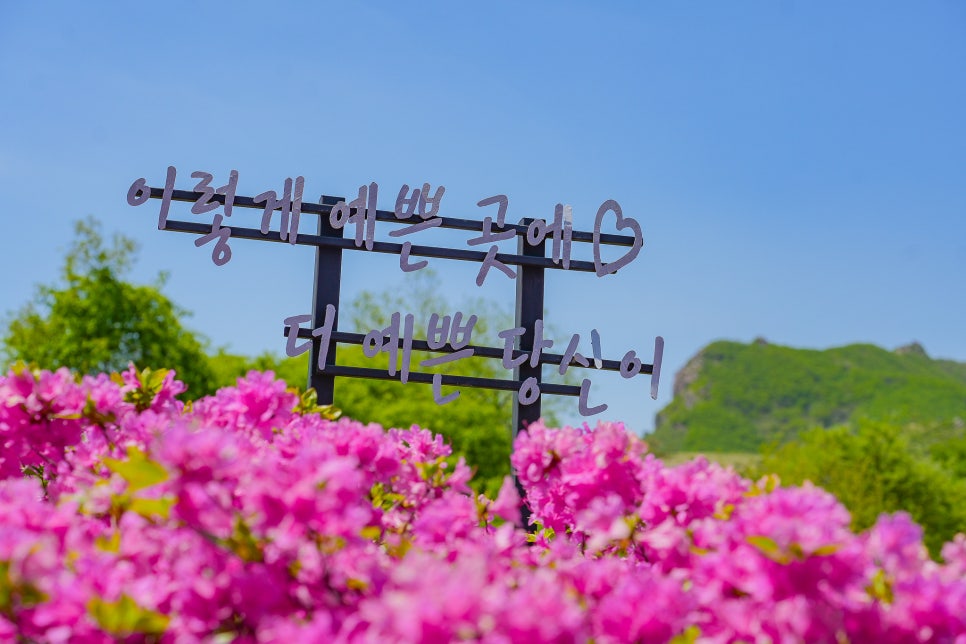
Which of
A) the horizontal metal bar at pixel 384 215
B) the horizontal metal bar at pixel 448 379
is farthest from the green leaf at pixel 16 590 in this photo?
the horizontal metal bar at pixel 384 215

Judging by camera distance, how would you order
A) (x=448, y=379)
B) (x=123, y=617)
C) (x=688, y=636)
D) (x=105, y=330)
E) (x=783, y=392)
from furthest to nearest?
1. (x=783, y=392)
2. (x=105, y=330)
3. (x=448, y=379)
4. (x=688, y=636)
5. (x=123, y=617)

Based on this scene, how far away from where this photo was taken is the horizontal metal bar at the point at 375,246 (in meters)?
7.41

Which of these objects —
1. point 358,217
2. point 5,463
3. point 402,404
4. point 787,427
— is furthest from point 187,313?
point 787,427

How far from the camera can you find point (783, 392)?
564 feet

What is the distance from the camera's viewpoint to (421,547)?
279cm

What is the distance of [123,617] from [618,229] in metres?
6.56

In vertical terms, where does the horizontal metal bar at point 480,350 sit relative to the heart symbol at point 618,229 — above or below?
below

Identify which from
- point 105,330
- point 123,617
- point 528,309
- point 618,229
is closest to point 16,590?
point 123,617

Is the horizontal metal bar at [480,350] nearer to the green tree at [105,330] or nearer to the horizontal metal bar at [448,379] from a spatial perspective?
the horizontal metal bar at [448,379]

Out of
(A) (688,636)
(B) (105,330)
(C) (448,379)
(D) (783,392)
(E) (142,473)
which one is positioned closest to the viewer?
(A) (688,636)

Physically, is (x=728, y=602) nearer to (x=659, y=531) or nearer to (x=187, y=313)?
(x=659, y=531)

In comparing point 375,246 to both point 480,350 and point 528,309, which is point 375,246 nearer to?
point 480,350

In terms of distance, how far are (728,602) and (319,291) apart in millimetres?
5487

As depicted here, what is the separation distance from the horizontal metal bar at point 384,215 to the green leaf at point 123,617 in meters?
5.62
